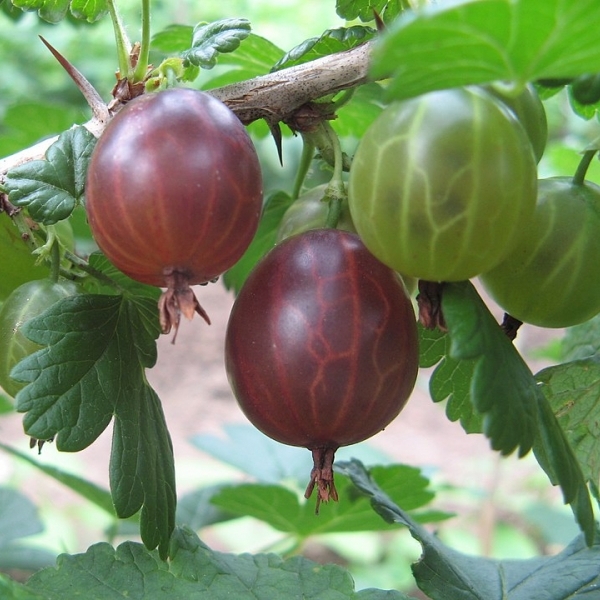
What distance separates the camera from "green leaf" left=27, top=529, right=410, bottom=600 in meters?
0.88

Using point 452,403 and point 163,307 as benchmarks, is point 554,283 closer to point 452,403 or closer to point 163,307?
point 452,403

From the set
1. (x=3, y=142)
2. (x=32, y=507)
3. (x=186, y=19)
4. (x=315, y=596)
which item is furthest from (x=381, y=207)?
(x=186, y=19)

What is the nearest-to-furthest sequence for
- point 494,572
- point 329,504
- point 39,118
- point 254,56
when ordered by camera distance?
point 494,572 → point 254,56 → point 329,504 → point 39,118

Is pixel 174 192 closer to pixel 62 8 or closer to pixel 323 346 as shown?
pixel 323 346

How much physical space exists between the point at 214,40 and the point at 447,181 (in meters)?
0.35

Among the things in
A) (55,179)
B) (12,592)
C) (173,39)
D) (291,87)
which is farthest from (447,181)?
(173,39)

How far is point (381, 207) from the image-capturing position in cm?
62

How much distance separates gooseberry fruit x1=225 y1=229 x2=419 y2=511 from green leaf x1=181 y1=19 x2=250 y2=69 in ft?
0.71

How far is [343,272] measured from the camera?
27.2 inches

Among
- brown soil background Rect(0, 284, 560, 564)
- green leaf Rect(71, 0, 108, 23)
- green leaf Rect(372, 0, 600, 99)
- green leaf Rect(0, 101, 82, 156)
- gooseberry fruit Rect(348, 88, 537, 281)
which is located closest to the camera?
green leaf Rect(372, 0, 600, 99)

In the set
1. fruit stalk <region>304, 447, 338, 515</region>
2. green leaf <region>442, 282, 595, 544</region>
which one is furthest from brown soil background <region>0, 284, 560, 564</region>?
green leaf <region>442, 282, 595, 544</region>

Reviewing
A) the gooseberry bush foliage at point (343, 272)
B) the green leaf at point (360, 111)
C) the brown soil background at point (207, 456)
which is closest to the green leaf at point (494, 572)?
the gooseberry bush foliage at point (343, 272)

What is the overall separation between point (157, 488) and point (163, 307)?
0.81 ft

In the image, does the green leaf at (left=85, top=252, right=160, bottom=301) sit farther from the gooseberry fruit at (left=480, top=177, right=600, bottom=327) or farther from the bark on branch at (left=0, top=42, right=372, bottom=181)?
the gooseberry fruit at (left=480, top=177, right=600, bottom=327)
